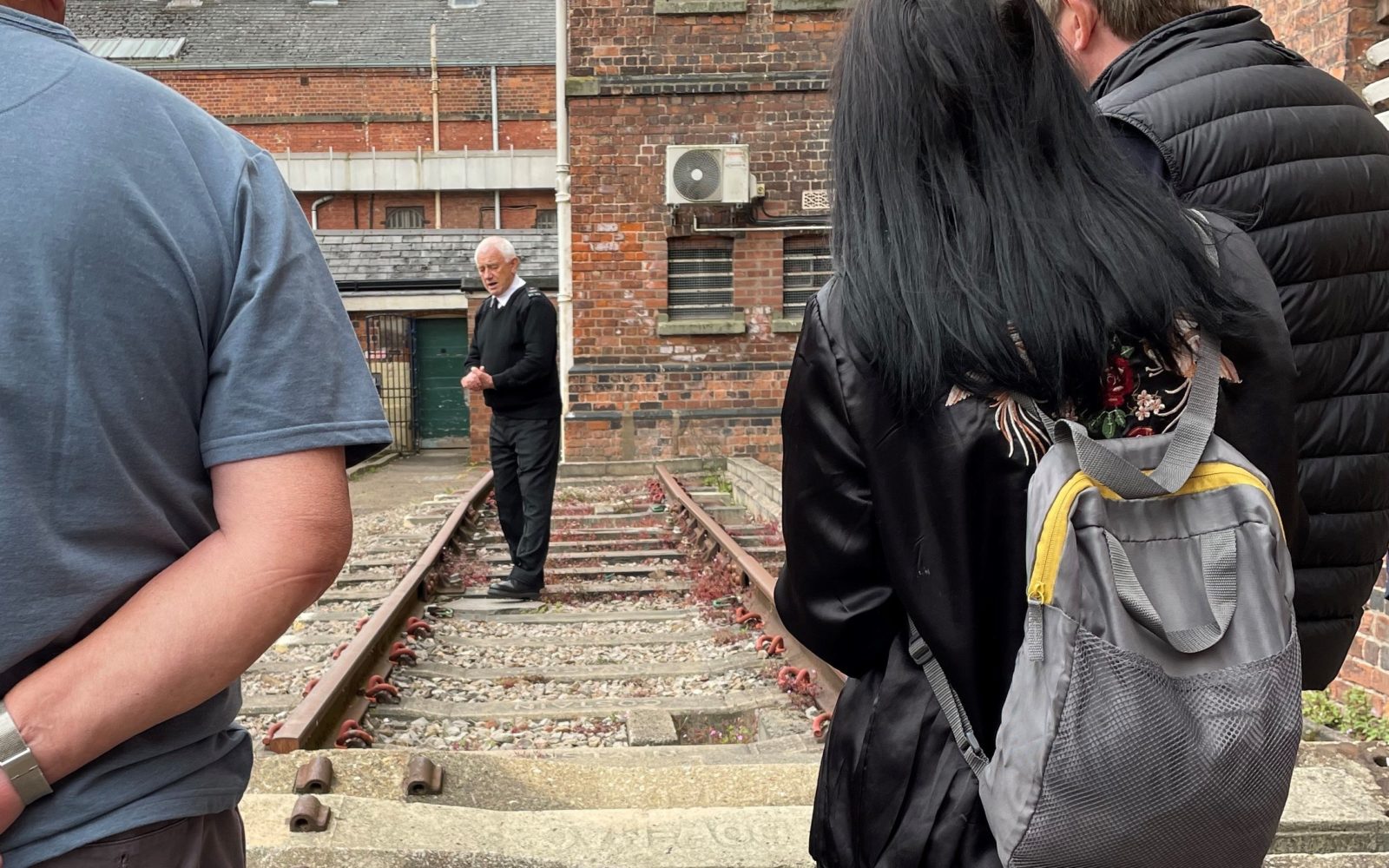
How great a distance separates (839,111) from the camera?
4.74 feet

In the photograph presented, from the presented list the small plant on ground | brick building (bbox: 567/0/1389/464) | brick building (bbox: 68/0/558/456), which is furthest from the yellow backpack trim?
brick building (bbox: 68/0/558/456)

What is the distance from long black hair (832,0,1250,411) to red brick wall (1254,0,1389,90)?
3207 mm

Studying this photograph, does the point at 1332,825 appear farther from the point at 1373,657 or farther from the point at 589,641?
the point at 589,641

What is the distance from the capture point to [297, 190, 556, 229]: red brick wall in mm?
29609

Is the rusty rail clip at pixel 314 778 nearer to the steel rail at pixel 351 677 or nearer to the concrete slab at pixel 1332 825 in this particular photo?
the steel rail at pixel 351 677

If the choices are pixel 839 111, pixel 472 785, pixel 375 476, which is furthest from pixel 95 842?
pixel 375 476

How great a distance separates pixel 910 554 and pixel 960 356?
0.24m

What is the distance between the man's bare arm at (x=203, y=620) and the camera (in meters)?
1.05

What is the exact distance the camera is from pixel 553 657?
555 centimetres

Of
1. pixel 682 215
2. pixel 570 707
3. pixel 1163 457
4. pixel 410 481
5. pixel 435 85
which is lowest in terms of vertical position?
pixel 410 481

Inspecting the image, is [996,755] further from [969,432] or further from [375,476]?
[375,476]

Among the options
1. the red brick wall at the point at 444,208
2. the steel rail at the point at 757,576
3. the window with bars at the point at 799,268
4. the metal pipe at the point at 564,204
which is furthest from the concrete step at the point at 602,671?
the red brick wall at the point at 444,208

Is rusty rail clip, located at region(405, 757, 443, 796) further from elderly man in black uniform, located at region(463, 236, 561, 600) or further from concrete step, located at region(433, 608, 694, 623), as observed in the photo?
elderly man in black uniform, located at region(463, 236, 561, 600)

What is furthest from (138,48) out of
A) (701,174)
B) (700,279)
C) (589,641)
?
(589,641)
